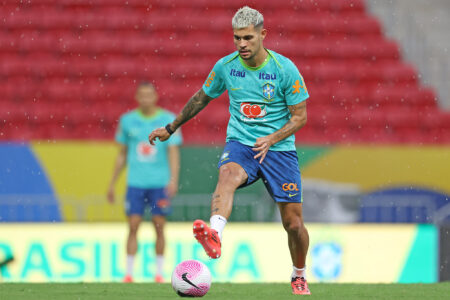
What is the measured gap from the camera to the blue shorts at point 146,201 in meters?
9.03

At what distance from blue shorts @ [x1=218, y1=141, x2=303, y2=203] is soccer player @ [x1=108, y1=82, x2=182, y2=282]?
316 centimetres

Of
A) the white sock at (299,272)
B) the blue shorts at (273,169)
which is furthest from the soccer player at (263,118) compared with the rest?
the white sock at (299,272)

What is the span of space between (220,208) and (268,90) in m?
0.87

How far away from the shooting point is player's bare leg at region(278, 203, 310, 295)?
19.9ft

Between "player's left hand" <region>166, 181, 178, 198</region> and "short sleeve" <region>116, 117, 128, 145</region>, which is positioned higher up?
"short sleeve" <region>116, 117, 128, 145</region>

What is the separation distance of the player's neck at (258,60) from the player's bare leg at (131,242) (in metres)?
3.48

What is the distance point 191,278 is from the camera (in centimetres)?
570

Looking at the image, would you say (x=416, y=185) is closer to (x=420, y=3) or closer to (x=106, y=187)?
(x=106, y=187)

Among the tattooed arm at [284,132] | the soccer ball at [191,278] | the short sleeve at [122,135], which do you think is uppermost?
the tattooed arm at [284,132]

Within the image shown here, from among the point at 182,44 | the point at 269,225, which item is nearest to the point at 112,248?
the point at 269,225

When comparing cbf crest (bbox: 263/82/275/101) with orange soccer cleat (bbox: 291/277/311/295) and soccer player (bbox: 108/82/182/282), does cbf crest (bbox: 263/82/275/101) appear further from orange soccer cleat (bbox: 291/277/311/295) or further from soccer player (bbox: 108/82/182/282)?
soccer player (bbox: 108/82/182/282)

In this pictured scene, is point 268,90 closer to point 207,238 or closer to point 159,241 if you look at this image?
point 207,238

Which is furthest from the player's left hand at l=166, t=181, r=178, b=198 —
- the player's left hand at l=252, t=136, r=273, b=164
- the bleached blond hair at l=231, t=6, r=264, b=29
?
the bleached blond hair at l=231, t=6, r=264, b=29

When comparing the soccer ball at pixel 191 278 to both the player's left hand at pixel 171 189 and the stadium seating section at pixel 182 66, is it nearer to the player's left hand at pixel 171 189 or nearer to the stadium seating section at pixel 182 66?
the player's left hand at pixel 171 189
